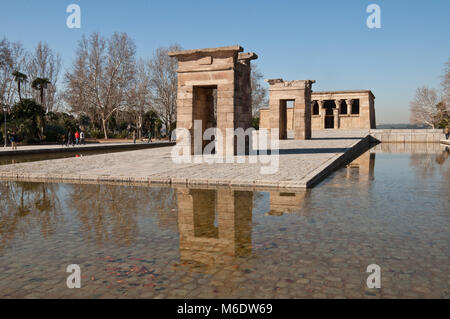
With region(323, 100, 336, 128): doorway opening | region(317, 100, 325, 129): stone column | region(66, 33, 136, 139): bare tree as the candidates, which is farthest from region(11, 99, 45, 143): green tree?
region(323, 100, 336, 128): doorway opening

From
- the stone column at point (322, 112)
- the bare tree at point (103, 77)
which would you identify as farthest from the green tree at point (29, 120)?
the stone column at point (322, 112)

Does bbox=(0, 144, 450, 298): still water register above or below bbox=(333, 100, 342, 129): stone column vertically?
below

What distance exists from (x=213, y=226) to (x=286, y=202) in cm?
203

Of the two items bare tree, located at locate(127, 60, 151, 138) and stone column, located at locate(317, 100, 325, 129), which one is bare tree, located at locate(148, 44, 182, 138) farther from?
stone column, located at locate(317, 100, 325, 129)

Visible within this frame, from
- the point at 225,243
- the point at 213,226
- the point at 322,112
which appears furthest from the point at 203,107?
the point at 322,112

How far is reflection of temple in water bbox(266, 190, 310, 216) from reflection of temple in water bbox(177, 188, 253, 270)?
409 millimetres

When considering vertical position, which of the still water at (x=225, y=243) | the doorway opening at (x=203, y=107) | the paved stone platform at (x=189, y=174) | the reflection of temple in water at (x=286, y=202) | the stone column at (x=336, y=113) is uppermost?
the stone column at (x=336, y=113)

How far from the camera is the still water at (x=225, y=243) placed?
11.1 feet

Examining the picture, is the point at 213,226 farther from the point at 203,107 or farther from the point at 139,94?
the point at 139,94

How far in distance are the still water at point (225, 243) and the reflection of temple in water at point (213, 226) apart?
0.02 m

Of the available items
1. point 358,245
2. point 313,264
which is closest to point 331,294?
point 313,264

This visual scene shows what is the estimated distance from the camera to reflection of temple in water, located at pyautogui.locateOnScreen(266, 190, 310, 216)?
6311 mm

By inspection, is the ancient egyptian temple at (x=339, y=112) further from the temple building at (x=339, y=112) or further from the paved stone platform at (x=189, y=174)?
the paved stone platform at (x=189, y=174)
